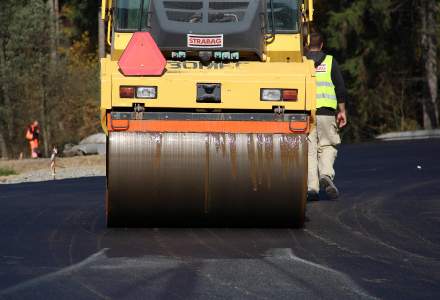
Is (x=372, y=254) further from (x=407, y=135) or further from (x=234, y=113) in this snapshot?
(x=407, y=135)

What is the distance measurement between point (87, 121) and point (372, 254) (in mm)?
41740

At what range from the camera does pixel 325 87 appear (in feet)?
46.3

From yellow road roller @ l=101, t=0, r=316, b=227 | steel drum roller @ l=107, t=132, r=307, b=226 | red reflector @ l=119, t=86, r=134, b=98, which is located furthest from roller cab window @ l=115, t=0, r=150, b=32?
steel drum roller @ l=107, t=132, r=307, b=226

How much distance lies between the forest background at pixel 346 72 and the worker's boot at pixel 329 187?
3212cm

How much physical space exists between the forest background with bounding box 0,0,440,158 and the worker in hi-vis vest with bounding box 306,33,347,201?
31923mm

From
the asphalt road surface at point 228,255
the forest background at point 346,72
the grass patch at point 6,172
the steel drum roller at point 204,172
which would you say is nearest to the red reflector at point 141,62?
the steel drum roller at point 204,172

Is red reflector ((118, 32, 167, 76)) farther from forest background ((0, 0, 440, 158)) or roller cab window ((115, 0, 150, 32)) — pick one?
forest background ((0, 0, 440, 158))

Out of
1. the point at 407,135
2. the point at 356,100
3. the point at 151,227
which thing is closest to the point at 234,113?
the point at 151,227

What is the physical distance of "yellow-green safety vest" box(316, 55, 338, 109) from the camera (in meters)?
14.1

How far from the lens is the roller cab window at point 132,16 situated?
12.1 m

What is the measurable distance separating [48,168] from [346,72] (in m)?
19.2

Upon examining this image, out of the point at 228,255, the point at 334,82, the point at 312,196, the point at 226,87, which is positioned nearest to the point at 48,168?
the point at 334,82

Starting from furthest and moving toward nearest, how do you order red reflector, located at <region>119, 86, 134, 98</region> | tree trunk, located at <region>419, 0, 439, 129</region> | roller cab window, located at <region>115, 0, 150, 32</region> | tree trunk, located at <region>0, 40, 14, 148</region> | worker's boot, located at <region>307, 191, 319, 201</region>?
tree trunk, located at <region>0, 40, 14, 148</region> < tree trunk, located at <region>419, 0, 439, 129</region> < worker's boot, located at <region>307, 191, 319, 201</region> < roller cab window, located at <region>115, 0, 150, 32</region> < red reflector, located at <region>119, 86, 134, 98</region>

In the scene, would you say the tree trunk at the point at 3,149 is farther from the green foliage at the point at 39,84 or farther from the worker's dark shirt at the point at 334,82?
the worker's dark shirt at the point at 334,82
